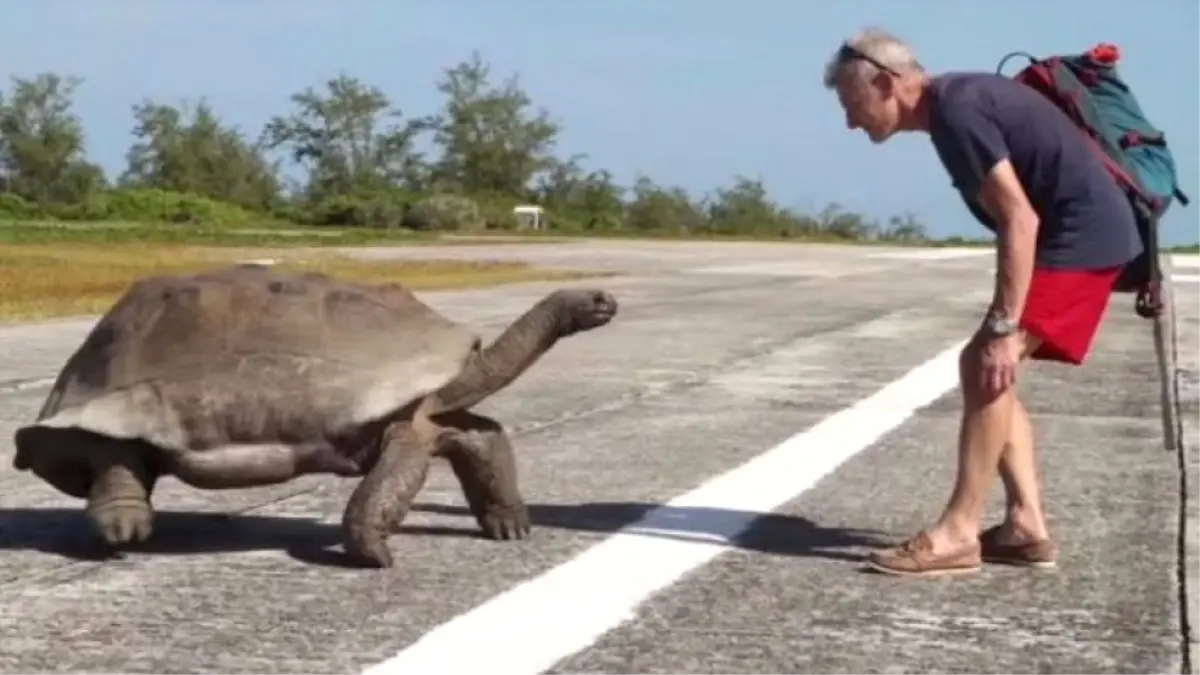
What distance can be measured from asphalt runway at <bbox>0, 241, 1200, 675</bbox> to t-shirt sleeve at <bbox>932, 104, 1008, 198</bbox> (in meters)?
1.27

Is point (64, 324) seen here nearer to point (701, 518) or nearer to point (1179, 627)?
point (701, 518)

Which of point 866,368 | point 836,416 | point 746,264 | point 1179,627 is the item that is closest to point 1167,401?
point 1179,627

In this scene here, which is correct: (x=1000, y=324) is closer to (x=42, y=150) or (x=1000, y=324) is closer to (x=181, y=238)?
(x=181, y=238)

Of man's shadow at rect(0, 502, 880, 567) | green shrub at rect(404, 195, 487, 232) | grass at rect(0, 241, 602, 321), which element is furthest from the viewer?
green shrub at rect(404, 195, 487, 232)

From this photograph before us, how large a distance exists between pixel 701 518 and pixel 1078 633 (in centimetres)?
226

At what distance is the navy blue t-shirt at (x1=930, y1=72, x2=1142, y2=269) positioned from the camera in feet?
20.7

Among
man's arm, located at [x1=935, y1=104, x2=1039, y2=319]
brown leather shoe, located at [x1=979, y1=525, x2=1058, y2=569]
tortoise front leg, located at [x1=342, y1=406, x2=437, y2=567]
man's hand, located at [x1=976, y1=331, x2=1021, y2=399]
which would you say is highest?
man's arm, located at [x1=935, y1=104, x2=1039, y2=319]

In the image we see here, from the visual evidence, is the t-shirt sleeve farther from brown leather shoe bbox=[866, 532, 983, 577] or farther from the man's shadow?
the man's shadow

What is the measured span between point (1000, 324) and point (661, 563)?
4.40 ft

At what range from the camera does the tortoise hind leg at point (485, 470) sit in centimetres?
709

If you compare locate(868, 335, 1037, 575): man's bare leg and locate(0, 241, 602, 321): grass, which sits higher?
locate(868, 335, 1037, 575): man's bare leg

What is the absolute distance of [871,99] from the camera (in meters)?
6.40

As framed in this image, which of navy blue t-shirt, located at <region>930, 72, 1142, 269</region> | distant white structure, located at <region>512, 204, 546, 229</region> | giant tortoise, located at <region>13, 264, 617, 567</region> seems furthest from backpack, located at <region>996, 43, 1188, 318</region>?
distant white structure, located at <region>512, 204, 546, 229</region>

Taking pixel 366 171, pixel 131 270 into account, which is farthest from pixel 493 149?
pixel 131 270
